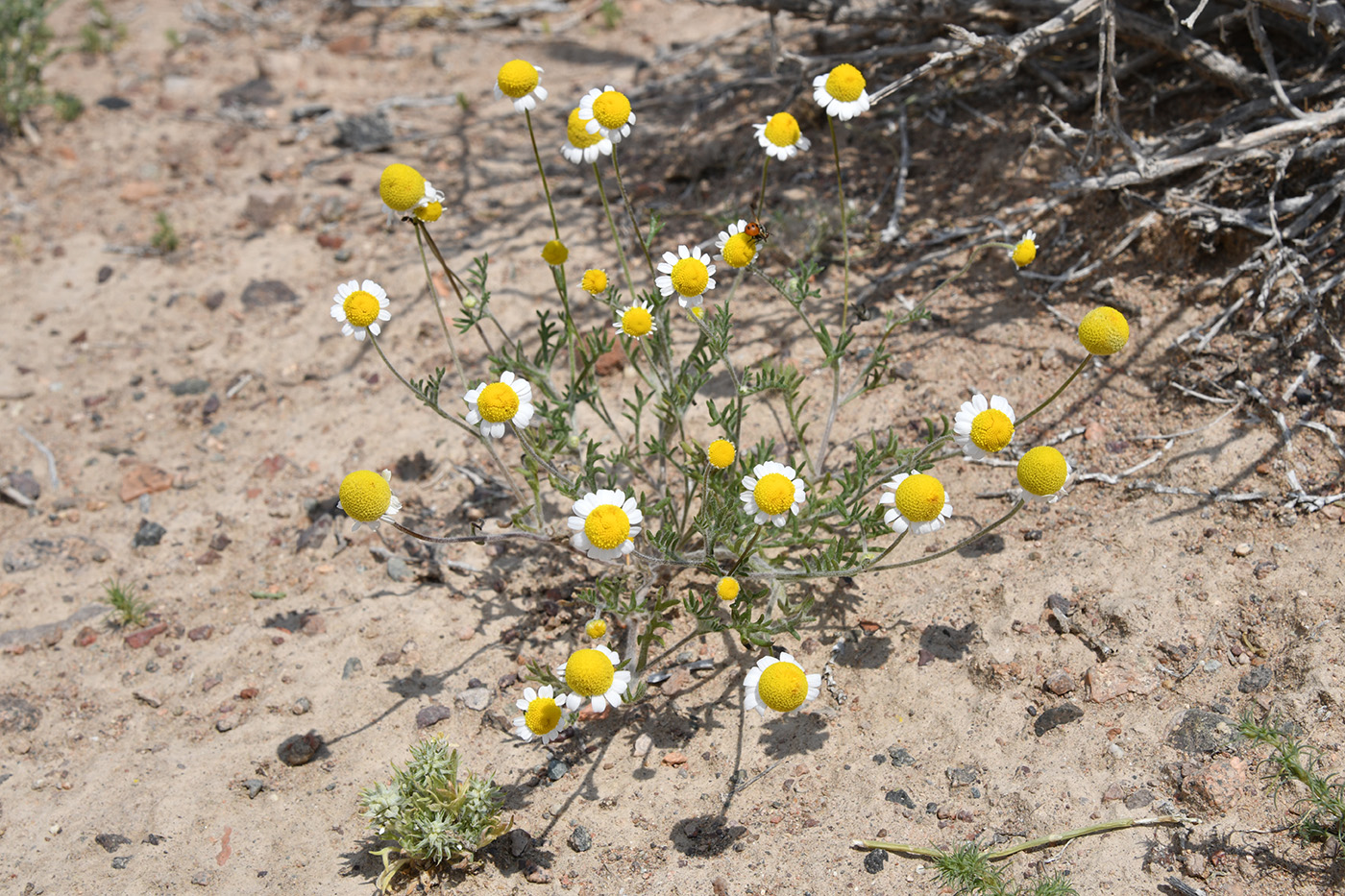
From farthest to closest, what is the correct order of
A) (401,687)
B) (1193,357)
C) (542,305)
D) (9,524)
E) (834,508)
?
(542,305)
(9,524)
(1193,357)
(401,687)
(834,508)

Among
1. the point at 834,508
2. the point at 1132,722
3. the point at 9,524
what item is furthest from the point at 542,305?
the point at 1132,722

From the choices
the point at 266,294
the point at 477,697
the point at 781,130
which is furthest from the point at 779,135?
the point at 266,294

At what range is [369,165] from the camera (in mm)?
6059

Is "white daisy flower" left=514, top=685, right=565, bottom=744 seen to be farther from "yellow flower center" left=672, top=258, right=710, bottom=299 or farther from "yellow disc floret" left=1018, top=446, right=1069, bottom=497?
"yellow disc floret" left=1018, top=446, right=1069, bottom=497

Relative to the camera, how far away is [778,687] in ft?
8.21

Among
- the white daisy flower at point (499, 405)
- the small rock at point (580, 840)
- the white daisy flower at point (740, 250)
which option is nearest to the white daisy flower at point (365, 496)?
the white daisy flower at point (499, 405)

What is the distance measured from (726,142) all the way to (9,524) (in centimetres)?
425

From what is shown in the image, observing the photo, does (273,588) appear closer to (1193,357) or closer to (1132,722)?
(1132,722)

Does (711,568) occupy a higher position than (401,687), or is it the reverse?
(711,568)

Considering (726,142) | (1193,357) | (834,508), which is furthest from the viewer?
(726,142)

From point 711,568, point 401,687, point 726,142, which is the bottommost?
point 401,687

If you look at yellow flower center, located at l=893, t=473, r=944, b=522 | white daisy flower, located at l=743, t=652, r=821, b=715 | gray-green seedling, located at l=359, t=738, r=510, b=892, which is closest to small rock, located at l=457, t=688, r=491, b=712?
gray-green seedling, located at l=359, t=738, r=510, b=892

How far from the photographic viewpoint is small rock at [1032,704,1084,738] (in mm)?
2900

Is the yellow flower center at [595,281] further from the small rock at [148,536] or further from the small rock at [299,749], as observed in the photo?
the small rock at [148,536]
